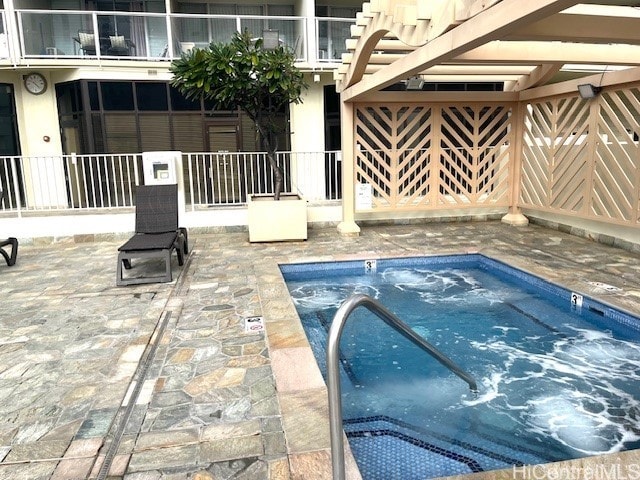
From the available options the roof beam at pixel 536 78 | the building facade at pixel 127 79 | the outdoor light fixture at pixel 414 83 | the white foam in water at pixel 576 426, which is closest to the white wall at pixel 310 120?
the building facade at pixel 127 79

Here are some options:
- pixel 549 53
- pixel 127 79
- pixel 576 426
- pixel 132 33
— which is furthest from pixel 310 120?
pixel 576 426

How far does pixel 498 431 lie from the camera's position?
10.3 feet

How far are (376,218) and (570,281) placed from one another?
4721mm

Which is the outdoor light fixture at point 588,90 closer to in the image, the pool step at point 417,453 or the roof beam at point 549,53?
the roof beam at point 549,53

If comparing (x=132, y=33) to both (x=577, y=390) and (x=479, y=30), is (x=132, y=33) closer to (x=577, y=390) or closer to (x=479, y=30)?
(x=479, y=30)

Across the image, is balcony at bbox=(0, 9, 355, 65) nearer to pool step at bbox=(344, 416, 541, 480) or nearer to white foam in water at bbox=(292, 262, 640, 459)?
white foam in water at bbox=(292, 262, 640, 459)

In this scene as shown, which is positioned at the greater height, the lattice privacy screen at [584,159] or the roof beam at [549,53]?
the roof beam at [549,53]

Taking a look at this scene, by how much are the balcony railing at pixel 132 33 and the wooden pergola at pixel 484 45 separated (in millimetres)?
4355

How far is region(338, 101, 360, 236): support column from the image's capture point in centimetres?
845

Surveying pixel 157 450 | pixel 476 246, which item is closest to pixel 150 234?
pixel 157 450

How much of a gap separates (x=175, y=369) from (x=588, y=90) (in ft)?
23.1

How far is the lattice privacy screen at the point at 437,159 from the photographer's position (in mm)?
8906

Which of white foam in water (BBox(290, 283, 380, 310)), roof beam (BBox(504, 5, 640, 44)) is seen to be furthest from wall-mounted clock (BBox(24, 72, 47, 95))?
roof beam (BBox(504, 5, 640, 44))

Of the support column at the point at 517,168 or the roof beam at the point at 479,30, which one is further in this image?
the support column at the point at 517,168
